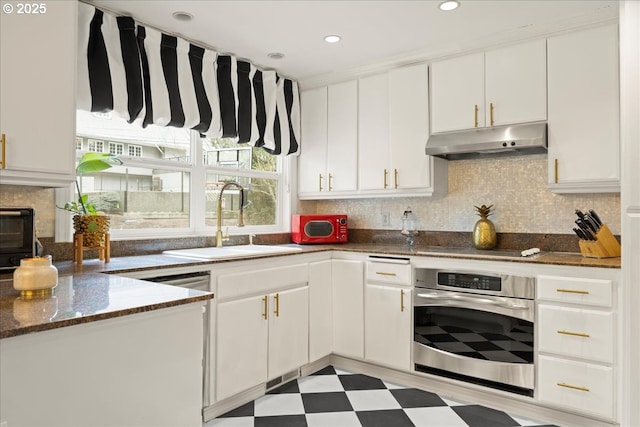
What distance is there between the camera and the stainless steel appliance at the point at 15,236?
1.92 m

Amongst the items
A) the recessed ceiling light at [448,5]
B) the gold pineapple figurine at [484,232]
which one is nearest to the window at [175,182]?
the gold pineapple figurine at [484,232]

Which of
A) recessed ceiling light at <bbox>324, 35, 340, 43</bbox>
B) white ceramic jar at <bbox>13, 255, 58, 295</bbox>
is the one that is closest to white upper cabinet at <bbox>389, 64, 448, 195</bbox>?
recessed ceiling light at <bbox>324, 35, 340, 43</bbox>

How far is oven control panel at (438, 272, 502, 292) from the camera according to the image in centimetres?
265

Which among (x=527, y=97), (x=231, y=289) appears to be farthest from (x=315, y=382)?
(x=527, y=97)

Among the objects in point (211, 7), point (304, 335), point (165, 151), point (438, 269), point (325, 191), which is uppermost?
point (211, 7)

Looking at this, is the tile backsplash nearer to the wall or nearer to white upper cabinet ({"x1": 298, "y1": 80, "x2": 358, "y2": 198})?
the wall

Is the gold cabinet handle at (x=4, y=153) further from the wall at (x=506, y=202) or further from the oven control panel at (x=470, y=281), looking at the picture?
the wall at (x=506, y=202)

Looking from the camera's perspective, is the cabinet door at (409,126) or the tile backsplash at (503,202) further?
the cabinet door at (409,126)

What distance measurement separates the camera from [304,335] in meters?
3.10

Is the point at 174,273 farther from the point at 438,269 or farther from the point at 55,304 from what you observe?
the point at 438,269

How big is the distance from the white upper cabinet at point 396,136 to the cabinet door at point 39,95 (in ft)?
7.01

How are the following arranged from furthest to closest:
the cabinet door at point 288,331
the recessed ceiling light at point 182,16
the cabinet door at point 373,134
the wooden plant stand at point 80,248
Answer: the cabinet door at point 373,134 < the cabinet door at point 288,331 < the recessed ceiling light at point 182,16 < the wooden plant stand at point 80,248

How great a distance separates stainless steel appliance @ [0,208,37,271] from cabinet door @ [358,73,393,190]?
2.30 meters

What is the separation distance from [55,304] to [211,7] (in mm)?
1906
